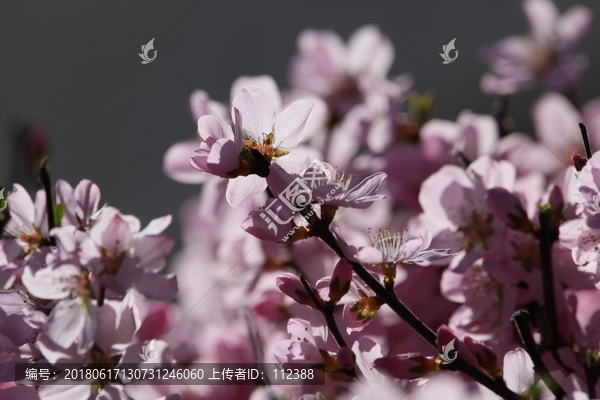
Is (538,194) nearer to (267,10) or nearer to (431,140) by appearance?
(431,140)

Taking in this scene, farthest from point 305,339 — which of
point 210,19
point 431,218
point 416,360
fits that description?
point 210,19

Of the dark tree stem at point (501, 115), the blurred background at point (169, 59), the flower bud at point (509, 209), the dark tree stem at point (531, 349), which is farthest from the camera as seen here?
the blurred background at point (169, 59)

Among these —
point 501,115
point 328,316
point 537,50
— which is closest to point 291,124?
point 328,316

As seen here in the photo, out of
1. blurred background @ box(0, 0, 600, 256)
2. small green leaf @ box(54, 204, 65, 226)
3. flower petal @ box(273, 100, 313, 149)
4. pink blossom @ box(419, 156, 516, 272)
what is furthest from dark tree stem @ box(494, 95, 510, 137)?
blurred background @ box(0, 0, 600, 256)

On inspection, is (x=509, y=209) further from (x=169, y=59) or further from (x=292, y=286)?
(x=169, y=59)

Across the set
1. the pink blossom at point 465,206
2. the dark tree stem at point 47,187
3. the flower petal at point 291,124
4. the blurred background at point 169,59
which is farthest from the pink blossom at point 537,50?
the blurred background at point 169,59

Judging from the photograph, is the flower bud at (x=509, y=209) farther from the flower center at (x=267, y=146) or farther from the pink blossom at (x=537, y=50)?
the pink blossom at (x=537, y=50)
